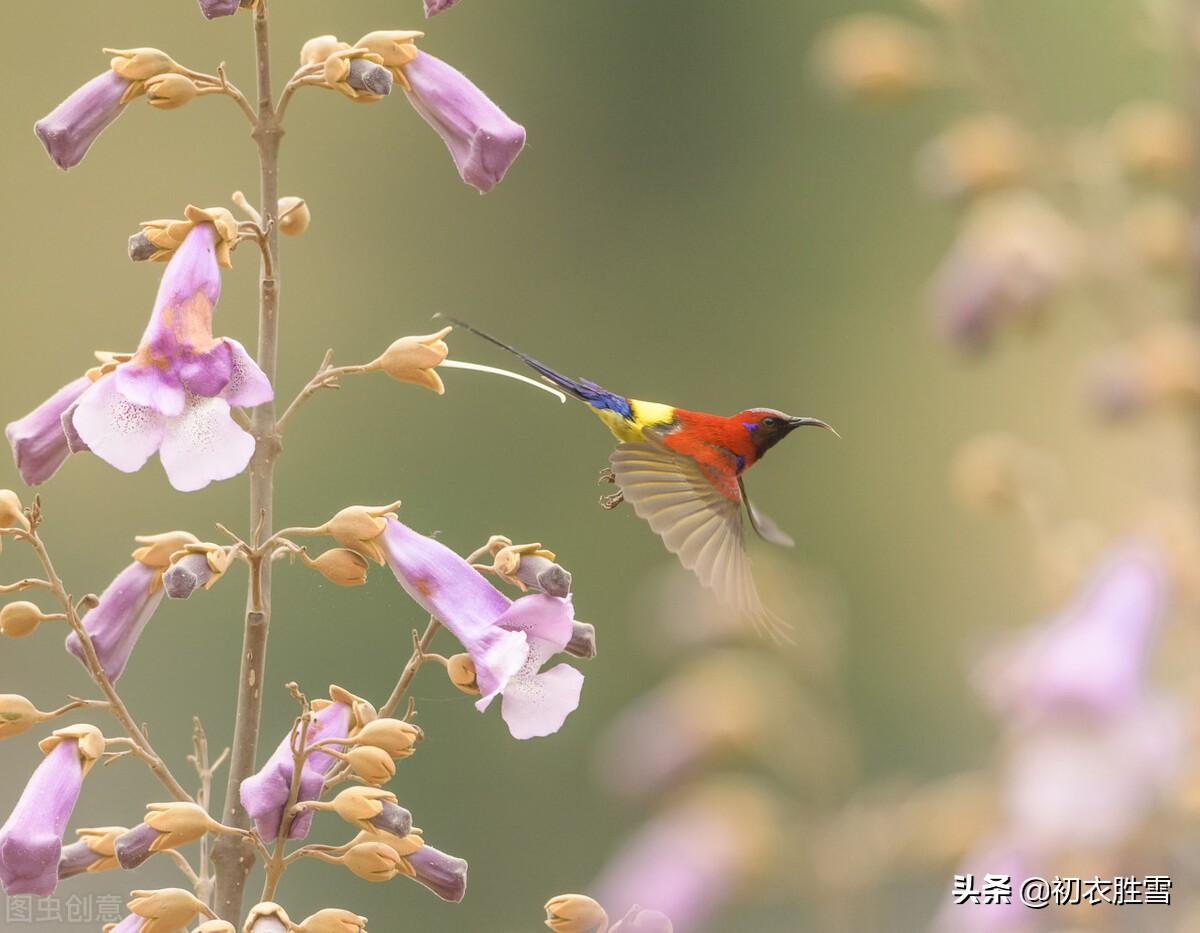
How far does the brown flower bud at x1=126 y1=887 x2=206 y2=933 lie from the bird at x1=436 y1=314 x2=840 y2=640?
57cm

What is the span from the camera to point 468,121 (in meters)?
1.34

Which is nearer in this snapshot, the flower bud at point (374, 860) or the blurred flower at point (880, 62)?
the flower bud at point (374, 860)

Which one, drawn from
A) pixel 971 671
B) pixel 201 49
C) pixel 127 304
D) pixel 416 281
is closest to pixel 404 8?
pixel 201 49

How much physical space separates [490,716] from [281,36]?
387 centimetres

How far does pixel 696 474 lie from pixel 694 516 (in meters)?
0.04

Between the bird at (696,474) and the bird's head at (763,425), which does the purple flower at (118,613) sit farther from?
the bird's head at (763,425)

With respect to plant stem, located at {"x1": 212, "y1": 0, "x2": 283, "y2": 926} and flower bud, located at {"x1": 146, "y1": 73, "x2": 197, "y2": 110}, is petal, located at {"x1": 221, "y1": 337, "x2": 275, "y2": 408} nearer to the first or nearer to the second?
plant stem, located at {"x1": 212, "y1": 0, "x2": 283, "y2": 926}

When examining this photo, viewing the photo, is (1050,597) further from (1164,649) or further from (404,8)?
(404,8)

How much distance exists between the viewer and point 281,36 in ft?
25.9

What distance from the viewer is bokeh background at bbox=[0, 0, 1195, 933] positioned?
219 inches

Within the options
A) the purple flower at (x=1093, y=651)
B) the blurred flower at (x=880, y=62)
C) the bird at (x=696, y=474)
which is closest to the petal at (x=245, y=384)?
the bird at (x=696, y=474)

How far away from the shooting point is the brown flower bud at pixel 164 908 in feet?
3.76

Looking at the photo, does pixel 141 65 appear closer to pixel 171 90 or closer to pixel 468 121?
pixel 171 90

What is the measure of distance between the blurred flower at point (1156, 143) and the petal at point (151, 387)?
4.53 ft
